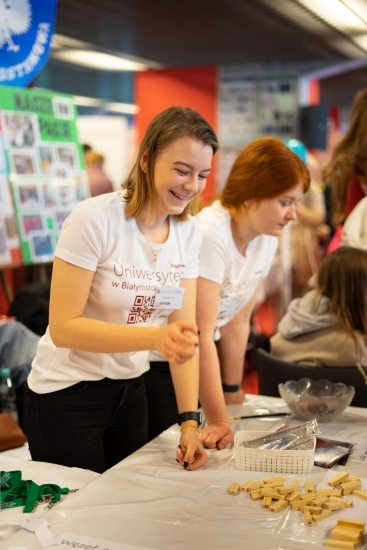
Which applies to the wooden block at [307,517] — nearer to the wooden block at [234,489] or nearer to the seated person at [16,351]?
the wooden block at [234,489]

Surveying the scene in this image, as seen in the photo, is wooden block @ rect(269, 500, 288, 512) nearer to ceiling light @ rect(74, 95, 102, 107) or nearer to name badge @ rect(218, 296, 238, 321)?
name badge @ rect(218, 296, 238, 321)

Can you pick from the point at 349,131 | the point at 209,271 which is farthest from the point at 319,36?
the point at 209,271

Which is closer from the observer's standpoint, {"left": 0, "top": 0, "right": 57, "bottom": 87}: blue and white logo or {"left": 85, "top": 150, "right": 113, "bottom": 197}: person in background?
{"left": 0, "top": 0, "right": 57, "bottom": 87}: blue and white logo

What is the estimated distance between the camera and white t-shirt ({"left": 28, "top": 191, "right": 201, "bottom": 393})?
151cm

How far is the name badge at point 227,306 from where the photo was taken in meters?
2.05

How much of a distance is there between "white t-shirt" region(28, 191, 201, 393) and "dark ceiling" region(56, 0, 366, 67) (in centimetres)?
471

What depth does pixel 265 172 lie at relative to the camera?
196 centimetres

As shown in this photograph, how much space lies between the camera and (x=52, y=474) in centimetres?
157

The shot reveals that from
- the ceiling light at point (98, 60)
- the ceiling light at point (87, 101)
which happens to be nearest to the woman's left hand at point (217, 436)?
the ceiling light at point (98, 60)

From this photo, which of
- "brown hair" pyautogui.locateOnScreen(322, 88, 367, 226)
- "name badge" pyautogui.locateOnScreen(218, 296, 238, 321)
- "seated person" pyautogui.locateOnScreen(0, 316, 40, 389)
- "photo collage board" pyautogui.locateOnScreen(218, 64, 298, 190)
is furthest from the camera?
"photo collage board" pyautogui.locateOnScreen(218, 64, 298, 190)

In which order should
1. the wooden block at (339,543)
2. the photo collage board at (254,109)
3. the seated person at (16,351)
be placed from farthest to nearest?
the photo collage board at (254,109) → the seated person at (16,351) → the wooden block at (339,543)

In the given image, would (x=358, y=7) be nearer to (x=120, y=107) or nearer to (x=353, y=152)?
(x=353, y=152)

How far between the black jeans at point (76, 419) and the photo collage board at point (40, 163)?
2608 mm

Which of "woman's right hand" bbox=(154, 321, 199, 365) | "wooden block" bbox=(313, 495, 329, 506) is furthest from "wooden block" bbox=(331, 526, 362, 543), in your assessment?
"woman's right hand" bbox=(154, 321, 199, 365)
